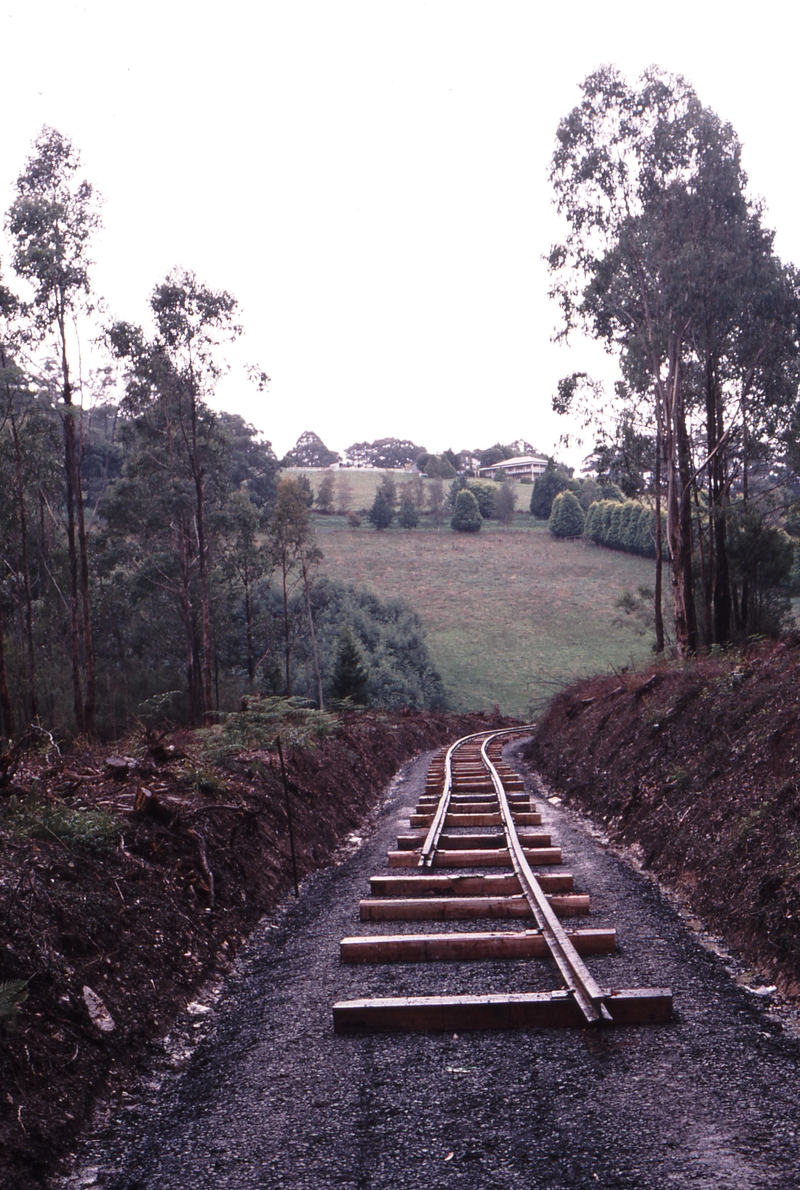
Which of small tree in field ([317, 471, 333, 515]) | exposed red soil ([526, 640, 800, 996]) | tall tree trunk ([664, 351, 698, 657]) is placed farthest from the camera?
small tree in field ([317, 471, 333, 515])

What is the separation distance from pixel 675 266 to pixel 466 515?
65.9m

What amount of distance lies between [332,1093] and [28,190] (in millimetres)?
27553

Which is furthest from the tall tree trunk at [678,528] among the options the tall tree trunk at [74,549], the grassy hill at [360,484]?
→ the grassy hill at [360,484]

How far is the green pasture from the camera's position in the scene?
55.5 m

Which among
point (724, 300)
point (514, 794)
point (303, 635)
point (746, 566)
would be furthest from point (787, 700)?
point (303, 635)

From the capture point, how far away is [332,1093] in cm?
368

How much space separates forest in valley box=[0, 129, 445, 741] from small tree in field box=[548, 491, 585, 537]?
4146 centimetres

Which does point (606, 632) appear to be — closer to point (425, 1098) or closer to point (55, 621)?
point (55, 621)

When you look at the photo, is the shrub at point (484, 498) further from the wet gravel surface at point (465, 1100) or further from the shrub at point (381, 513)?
the wet gravel surface at point (465, 1100)

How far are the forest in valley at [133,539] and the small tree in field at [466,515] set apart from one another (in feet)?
133

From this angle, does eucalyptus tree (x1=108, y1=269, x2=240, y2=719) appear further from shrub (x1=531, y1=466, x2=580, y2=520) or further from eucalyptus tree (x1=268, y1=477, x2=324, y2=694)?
shrub (x1=531, y1=466, x2=580, y2=520)

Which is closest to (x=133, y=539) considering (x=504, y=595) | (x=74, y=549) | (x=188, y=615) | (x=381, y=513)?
(x=188, y=615)

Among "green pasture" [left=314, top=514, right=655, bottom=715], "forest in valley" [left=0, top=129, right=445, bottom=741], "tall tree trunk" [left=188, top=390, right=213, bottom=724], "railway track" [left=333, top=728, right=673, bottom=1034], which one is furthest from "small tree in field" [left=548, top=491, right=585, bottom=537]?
"railway track" [left=333, top=728, right=673, bottom=1034]

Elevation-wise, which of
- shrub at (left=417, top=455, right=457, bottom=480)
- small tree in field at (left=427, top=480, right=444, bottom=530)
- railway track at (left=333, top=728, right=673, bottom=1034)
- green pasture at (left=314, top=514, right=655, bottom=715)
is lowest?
green pasture at (left=314, top=514, right=655, bottom=715)
